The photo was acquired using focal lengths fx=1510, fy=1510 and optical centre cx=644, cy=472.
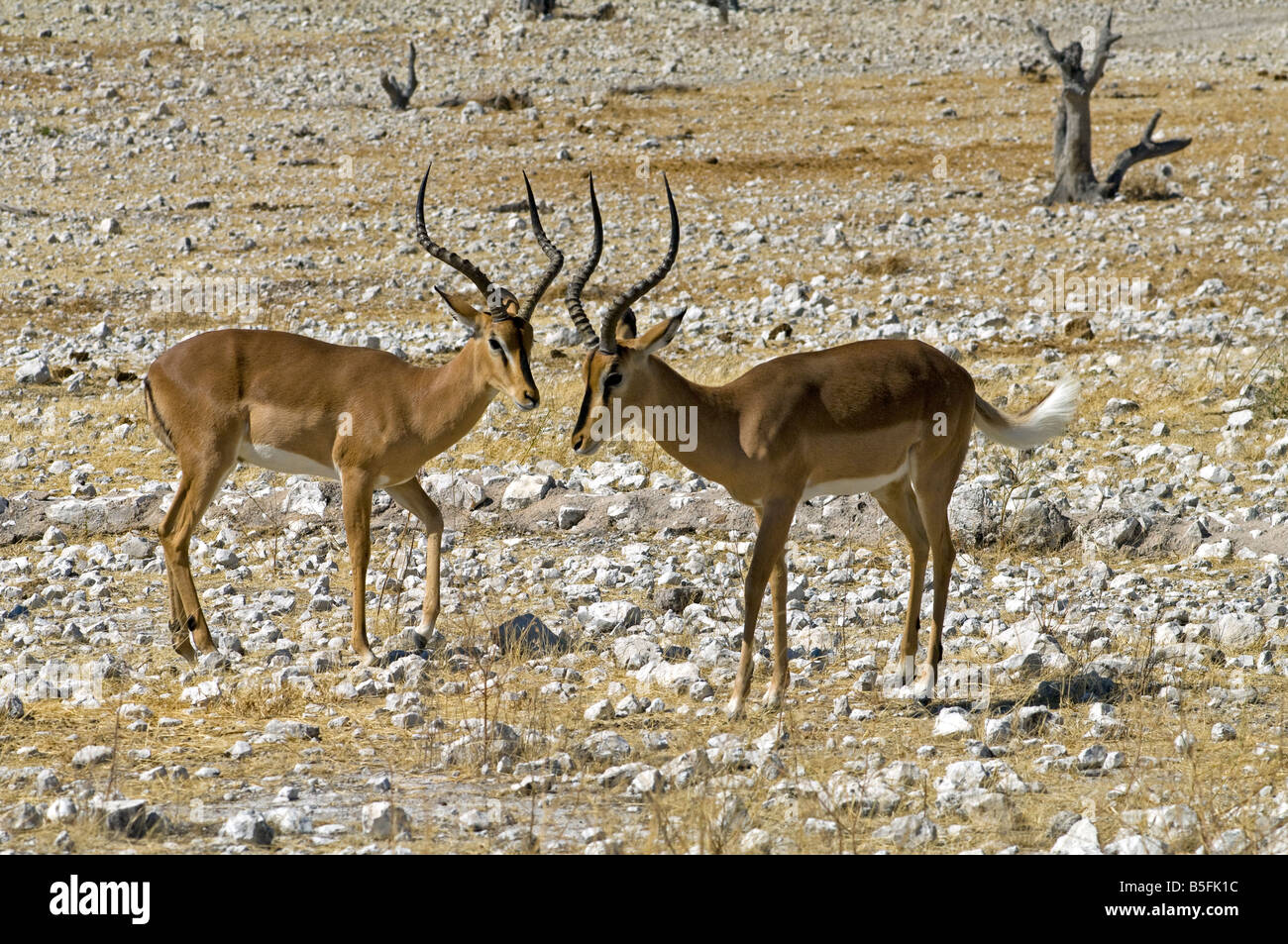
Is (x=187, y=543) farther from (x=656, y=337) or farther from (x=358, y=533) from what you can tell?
(x=656, y=337)

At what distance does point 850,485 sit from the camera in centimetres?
711

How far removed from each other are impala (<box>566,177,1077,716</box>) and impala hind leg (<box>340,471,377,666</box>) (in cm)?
142

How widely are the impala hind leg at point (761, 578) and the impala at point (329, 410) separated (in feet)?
4.91

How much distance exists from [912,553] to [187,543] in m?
3.62

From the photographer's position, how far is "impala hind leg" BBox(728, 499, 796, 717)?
662cm

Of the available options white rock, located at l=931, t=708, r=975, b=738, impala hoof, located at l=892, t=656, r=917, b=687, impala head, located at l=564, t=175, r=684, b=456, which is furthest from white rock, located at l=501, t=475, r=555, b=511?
white rock, located at l=931, t=708, r=975, b=738

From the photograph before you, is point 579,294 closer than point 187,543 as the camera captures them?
Yes

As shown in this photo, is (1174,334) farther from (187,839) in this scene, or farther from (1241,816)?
(187,839)

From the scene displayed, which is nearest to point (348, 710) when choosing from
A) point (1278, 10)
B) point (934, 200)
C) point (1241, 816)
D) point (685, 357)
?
point (1241, 816)

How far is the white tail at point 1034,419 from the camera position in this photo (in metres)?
7.63

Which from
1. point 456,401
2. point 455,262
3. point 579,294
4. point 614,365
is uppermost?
point 455,262

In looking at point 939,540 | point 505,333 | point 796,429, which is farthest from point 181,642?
point 939,540

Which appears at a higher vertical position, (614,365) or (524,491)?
(614,365)

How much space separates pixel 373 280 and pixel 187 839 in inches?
550
